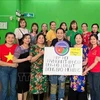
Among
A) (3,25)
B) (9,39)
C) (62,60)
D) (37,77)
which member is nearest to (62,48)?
(62,60)

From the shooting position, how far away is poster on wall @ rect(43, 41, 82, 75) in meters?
3.28

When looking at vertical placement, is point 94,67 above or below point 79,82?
above

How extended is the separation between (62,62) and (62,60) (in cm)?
3

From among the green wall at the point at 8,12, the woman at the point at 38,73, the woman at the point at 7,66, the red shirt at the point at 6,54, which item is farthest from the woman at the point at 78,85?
the green wall at the point at 8,12

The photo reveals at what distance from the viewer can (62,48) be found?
3293 millimetres

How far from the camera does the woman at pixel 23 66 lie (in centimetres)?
321

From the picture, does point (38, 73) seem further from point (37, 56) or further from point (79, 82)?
point (79, 82)

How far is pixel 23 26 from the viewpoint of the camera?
4.25 m

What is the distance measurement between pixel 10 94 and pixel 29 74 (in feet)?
1.63

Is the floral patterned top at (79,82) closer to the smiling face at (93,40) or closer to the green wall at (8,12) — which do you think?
the smiling face at (93,40)

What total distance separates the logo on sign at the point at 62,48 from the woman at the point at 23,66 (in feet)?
1.62

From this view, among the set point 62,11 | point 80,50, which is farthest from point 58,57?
point 62,11

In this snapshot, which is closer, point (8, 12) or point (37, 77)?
point (37, 77)

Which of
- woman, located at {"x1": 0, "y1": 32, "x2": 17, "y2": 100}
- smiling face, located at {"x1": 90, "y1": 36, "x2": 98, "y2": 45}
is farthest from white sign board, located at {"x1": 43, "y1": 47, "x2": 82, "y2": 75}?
woman, located at {"x1": 0, "y1": 32, "x2": 17, "y2": 100}
